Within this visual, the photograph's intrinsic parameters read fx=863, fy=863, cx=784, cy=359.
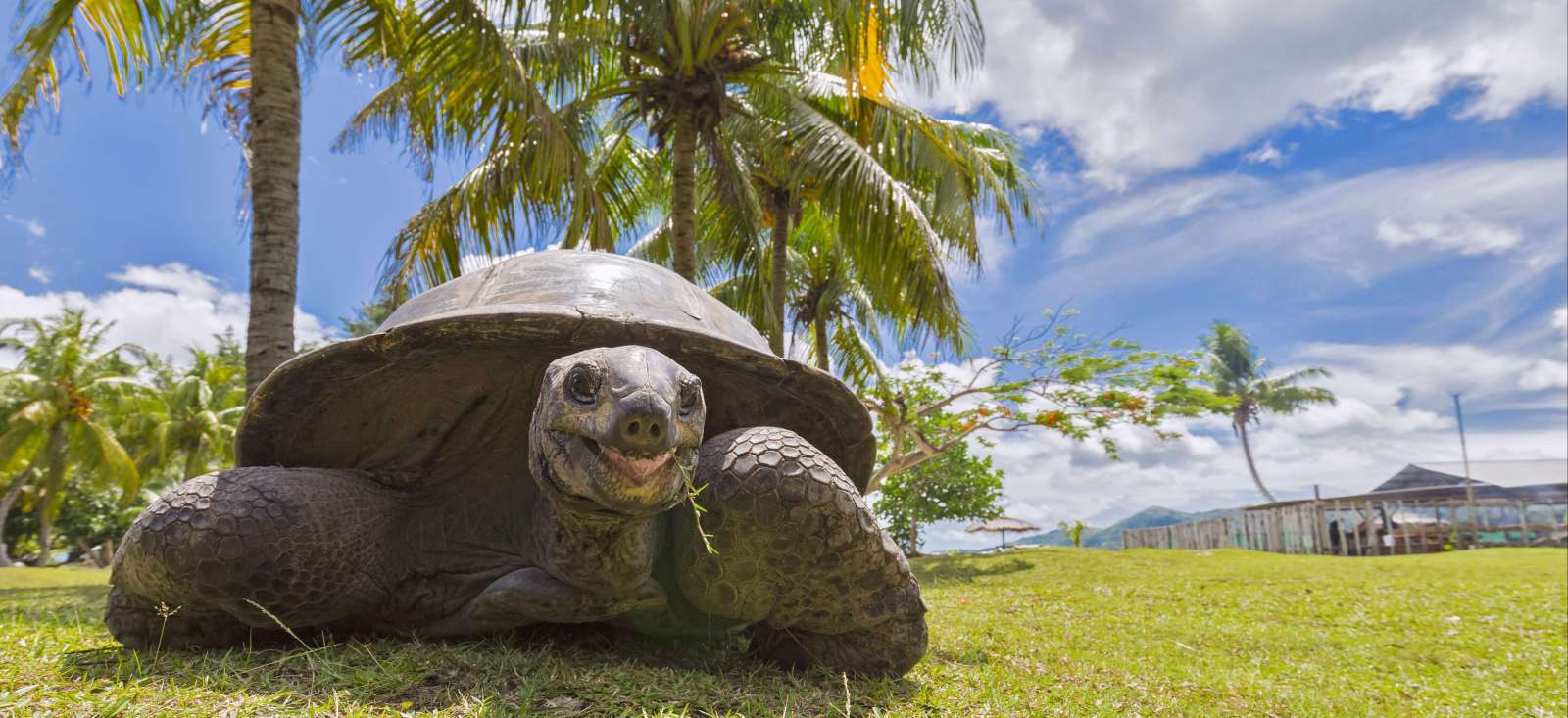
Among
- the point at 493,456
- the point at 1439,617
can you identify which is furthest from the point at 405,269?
the point at 1439,617

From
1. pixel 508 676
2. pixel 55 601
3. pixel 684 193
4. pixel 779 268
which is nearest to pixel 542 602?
pixel 508 676

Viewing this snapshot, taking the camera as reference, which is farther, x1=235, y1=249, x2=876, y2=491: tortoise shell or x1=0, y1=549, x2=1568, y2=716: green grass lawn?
x1=235, y1=249, x2=876, y2=491: tortoise shell

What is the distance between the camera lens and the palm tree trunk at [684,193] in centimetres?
721

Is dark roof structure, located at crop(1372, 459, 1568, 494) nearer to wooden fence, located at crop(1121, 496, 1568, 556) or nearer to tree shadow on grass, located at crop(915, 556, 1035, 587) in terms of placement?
wooden fence, located at crop(1121, 496, 1568, 556)

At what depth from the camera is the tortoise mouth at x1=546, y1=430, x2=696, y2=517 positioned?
153 cm

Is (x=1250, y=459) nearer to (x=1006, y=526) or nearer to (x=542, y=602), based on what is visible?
(x=1006, y=526)

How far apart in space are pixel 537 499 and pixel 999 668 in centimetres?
161

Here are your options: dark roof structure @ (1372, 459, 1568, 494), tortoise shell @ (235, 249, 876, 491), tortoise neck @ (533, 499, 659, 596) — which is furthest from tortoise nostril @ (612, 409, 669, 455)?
dark roof structure @ (1372, 459, 1568, 494)

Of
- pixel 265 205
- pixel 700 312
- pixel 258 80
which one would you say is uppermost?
pixel 258 80

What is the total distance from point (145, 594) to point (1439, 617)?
6.41 metres

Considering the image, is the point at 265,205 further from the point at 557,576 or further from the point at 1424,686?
the point at 1424,686

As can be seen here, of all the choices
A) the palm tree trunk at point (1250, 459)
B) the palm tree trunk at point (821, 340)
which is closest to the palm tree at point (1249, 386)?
the palm tree trunk at point (1250, 459)

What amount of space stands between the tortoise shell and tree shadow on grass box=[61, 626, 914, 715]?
50cm

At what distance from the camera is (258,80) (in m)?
5.05
